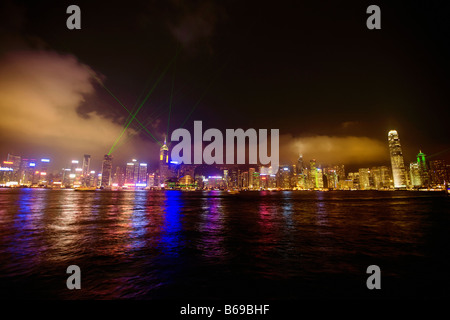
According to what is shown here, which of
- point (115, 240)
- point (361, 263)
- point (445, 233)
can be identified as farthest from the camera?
point (445, 233)

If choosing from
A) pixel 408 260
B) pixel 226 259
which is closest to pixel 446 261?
pixel 408 260

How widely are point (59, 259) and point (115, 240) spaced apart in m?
4.00

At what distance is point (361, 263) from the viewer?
380 inches

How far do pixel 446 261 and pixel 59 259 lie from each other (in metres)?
19.0

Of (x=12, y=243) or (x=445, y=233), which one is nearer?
(x=12, y=243)

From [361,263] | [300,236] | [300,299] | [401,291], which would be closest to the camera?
[300,299]

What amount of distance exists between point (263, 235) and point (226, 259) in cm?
634

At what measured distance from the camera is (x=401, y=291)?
7.01 metres

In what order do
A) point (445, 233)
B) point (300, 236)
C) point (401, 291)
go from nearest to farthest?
point (401, 291)
point (300, 236)
point (445, 233)

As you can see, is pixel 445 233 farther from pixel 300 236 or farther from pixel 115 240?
pixel 115 240
